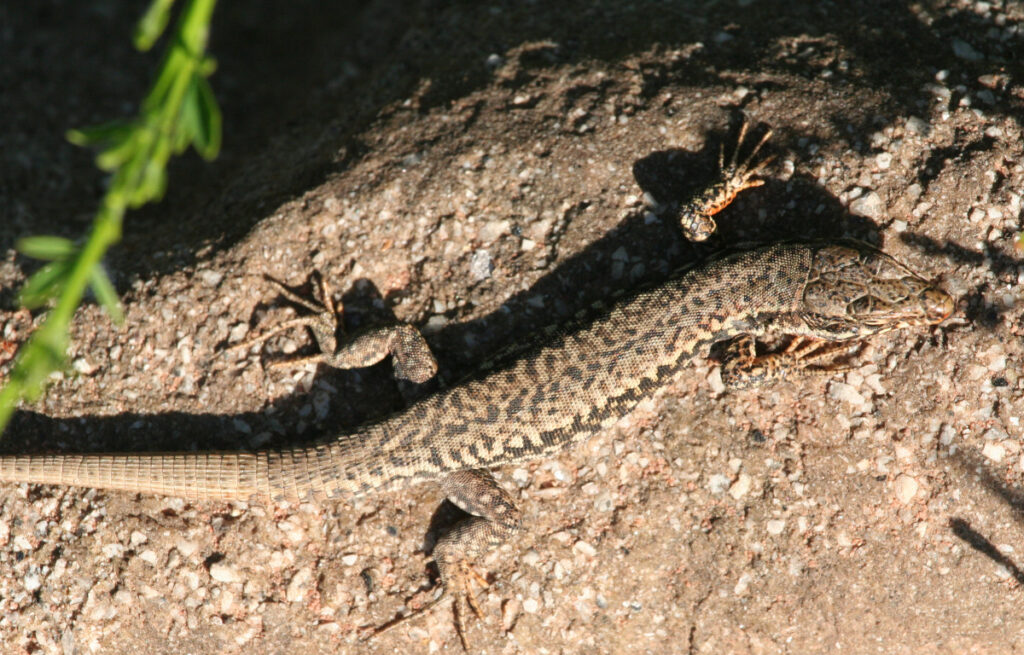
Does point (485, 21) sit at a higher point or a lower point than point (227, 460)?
higher

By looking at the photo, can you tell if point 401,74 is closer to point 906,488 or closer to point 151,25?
point 151,25

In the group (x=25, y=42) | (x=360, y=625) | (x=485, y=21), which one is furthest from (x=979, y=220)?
(x=25, y=42)

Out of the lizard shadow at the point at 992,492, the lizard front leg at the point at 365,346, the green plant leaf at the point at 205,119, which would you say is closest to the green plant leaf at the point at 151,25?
the green plant leaf at the point at 205,119

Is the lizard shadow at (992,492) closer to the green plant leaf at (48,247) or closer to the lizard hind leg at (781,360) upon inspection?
the lizard hind leg at (781,360)

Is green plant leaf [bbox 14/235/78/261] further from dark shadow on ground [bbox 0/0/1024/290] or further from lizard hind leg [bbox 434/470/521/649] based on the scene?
dark shadow on ground [bbox 0/0/1024/290]

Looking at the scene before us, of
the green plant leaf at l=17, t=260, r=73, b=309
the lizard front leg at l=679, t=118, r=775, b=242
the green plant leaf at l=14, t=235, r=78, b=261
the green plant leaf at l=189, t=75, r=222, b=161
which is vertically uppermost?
the green plant leaf at l=189, t=75, r=222, b=161

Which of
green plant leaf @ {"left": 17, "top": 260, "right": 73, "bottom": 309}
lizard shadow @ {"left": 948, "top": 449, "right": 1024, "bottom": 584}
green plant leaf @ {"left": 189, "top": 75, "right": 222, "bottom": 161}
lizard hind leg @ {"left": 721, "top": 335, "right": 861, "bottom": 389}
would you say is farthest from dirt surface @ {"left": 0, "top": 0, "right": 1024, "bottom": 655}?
green plant leaf @ {"left": 189, "top": 75, "right": 222, "bottom": 161}

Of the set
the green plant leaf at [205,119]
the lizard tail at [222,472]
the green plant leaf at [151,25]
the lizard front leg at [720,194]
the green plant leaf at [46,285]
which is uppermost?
the green plant leaf at [151,25]

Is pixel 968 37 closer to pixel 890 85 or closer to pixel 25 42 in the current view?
pixel 890 85
